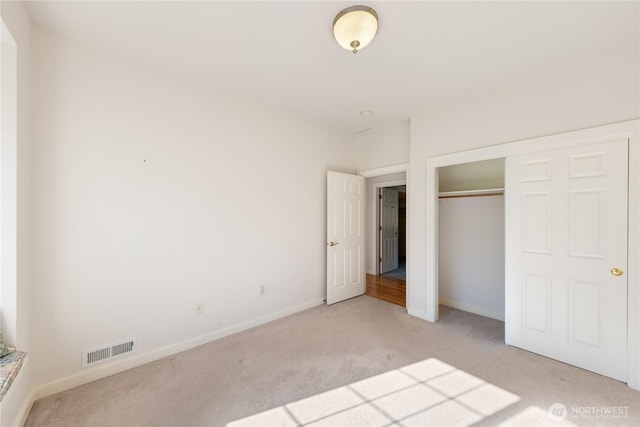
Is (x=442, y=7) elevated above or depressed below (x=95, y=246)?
above

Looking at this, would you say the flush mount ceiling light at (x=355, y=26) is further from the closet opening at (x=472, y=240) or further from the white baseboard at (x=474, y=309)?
the white baseboard at (x=474, y=309)

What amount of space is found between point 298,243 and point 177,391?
202cm

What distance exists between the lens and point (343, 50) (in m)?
2.10

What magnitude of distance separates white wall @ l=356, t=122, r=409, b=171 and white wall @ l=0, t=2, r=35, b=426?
3742 mm

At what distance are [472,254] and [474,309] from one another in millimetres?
771

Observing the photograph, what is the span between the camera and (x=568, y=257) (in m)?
A: 2.29

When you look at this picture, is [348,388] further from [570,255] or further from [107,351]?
[570,255]

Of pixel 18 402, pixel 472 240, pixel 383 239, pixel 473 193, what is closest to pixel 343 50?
pixel 473 193

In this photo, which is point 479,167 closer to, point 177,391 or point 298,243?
point 298,243

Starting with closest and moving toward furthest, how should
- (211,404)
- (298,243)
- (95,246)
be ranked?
(211,404) → (95,246) → (298,243)

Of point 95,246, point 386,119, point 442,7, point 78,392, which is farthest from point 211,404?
point 386,119

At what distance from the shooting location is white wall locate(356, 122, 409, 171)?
144 inches

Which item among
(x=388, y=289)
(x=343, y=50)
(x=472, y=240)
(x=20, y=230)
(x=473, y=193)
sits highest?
(x=343, y=50)

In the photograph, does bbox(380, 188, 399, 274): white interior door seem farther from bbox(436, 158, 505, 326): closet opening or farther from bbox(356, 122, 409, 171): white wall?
bbox(436, 158, 505, 326): closet opening
